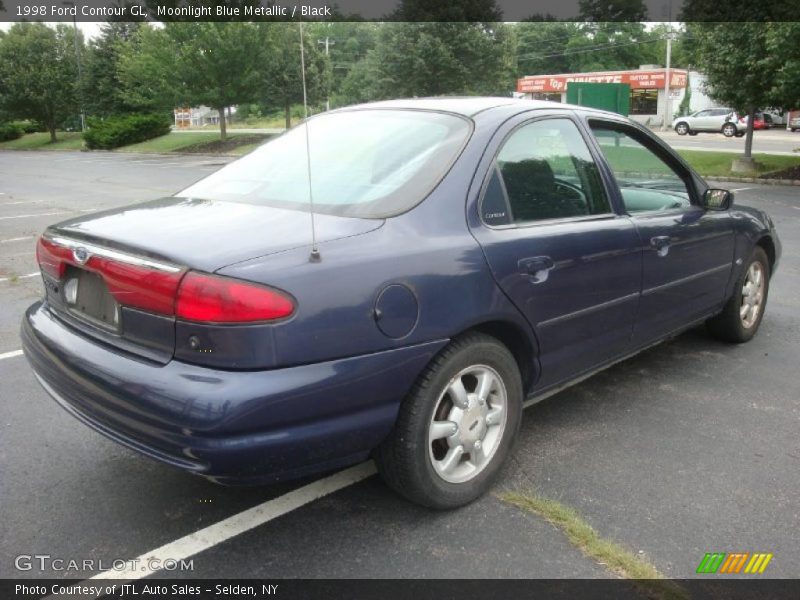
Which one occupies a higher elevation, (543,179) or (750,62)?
(750,62)

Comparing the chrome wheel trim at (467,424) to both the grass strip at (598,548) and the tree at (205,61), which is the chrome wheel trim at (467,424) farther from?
the tree at (205,61)

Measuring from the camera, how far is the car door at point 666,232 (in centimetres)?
380

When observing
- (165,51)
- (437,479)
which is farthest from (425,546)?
(165,51)

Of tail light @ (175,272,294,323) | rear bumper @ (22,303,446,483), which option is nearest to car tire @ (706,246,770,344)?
rear bumper @ (22,303,446,483)

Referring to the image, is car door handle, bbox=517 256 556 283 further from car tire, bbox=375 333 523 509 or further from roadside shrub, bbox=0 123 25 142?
roadside shrub, bbox=0 123 25 142

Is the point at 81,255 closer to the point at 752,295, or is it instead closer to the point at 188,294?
the point at 188,294

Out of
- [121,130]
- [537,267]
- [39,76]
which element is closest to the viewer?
[537,267]

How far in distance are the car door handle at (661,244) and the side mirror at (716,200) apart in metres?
0.64

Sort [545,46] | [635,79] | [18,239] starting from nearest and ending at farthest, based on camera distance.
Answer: [18,239] → [635,79] → [545,46]

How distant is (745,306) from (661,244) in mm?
1571

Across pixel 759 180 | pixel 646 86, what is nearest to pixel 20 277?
pixel 759 180

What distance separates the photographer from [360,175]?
304 cm

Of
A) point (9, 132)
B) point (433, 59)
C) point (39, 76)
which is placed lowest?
point (9, 132)

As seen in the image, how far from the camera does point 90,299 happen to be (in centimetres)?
272
